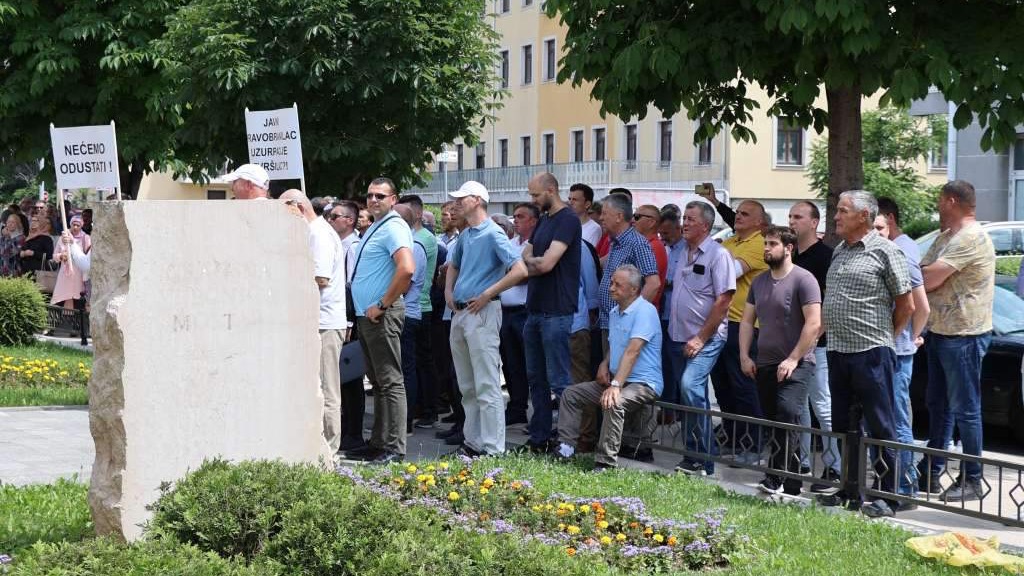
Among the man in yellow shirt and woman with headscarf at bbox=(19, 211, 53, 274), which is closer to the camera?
the man in yellow shirt

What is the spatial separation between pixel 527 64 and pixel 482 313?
169 ft

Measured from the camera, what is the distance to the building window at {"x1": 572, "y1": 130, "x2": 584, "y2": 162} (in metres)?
57.6

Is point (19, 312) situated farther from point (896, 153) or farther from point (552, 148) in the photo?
point (552, 148)

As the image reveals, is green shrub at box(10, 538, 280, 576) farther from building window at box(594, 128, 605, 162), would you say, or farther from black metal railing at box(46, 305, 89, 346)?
building window at box(594, 128, 605, 162)

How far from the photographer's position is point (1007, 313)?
11.9m

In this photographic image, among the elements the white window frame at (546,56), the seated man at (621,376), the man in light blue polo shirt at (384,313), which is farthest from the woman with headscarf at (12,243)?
the white window frame at (546,56)

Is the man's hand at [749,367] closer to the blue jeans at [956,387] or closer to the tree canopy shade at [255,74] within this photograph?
the blue jeans at [956,387]

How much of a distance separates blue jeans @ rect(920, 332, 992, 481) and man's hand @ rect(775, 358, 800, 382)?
99cm

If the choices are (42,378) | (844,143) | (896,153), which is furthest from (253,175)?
(896,153)

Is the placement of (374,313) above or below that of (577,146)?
below

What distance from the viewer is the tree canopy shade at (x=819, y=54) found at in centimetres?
1002

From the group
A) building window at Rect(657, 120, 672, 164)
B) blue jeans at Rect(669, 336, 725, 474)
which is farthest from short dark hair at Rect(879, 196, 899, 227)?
building window at Rect(657, 120, 672, 164)

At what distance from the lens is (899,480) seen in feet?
27.1

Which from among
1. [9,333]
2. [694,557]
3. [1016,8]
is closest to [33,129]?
[9,333]
